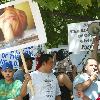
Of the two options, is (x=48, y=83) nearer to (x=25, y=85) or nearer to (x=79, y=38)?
(x=25, y=85)

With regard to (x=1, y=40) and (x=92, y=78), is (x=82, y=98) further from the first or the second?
(x=1, y=40)

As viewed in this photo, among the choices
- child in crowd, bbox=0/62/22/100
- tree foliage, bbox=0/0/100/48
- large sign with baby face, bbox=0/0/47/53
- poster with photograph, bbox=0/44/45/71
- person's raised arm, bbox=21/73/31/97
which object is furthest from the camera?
poster with photograph, bbox=0/44/45/71

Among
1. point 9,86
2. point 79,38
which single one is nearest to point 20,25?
point 9,86

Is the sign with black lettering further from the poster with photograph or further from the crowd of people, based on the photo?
the poster with photograph

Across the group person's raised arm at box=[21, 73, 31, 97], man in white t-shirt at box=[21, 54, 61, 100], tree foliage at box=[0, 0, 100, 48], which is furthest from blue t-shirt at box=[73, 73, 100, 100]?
tree foliage at box=[0, 0, 100, 48]

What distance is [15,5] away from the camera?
29.3 ft

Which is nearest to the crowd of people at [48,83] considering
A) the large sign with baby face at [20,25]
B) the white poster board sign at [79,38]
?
the large sign with baby face at [20,25]

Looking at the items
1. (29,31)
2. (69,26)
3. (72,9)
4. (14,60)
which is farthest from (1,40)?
(14,60)

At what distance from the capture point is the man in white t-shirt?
9.28 m

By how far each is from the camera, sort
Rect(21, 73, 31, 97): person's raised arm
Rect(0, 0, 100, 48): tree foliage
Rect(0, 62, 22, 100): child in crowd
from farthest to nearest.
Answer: Rect(0, 0, 100, 48): tree foliage
Rect(0, 62, 22, 100): child in crowd
Rect(21, 73, 31, 97): person's raised arm

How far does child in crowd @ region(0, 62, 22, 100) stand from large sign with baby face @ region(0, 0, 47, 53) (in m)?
0.86

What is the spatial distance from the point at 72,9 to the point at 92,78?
3771 mm

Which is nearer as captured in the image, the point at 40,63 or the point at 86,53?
the point at 40,63

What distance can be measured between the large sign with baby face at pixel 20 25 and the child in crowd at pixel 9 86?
2.83 ft
